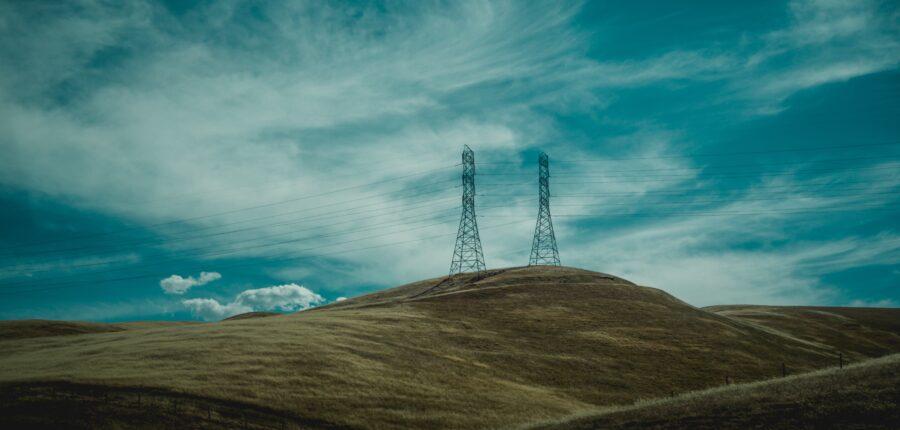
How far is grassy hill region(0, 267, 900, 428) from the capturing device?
34.6 m

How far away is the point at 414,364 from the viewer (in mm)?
48875

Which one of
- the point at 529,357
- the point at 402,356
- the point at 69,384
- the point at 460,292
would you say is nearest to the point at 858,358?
the point at 529,357

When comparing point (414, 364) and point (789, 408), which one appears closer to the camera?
point (789, 408)

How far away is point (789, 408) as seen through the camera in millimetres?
22297

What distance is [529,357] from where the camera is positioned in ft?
183

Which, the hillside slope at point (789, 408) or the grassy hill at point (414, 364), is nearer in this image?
the hillside slope at point (789, 408)

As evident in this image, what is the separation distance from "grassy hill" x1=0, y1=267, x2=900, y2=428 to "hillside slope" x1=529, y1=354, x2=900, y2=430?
37.6 ft

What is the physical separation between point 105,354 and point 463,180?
63.8 metres

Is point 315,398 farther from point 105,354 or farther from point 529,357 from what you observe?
point 529,357

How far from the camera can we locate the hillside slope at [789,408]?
19.9 meters

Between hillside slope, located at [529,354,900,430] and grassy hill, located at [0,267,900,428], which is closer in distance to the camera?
hillside slope, located at [529,354,900,430]

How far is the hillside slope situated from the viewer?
1991 centimetres

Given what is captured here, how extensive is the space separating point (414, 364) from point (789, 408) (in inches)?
1268

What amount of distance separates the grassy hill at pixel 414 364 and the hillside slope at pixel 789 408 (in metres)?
11.5
